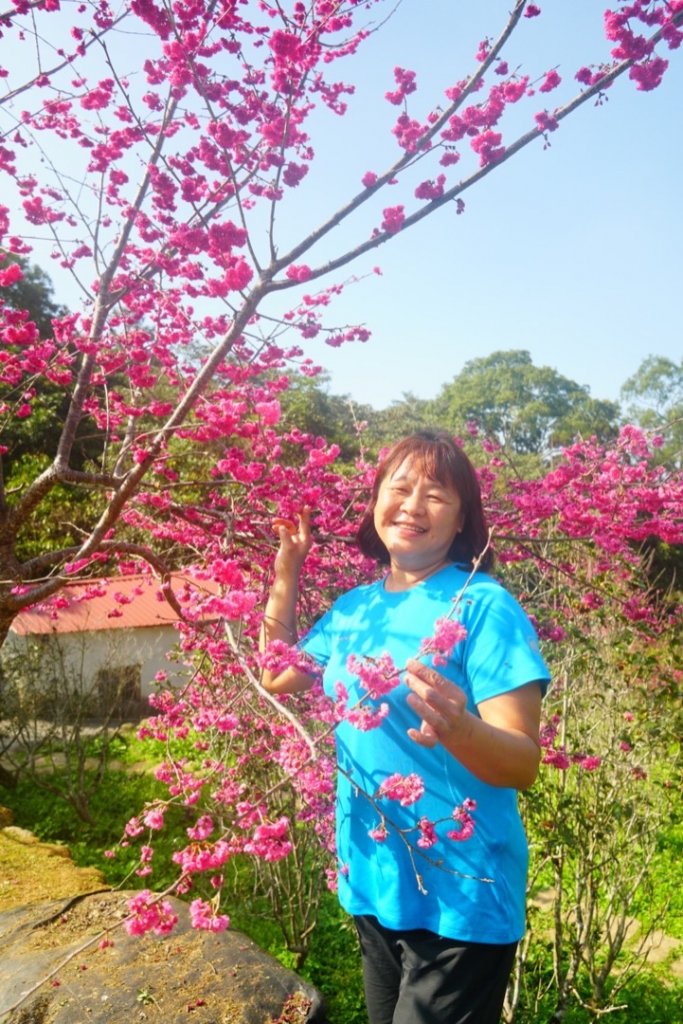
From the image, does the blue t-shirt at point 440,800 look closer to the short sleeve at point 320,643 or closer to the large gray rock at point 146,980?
the short sleeve at point 320,643

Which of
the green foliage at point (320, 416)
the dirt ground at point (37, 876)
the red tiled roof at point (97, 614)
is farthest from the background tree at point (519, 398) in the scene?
the dirt ground at point (37, 876)

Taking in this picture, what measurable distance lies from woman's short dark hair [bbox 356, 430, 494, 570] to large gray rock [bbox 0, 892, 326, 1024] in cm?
175

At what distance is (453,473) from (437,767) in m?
0.66

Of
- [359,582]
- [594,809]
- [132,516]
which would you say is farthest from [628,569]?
[132,516]

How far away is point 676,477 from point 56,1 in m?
3.81

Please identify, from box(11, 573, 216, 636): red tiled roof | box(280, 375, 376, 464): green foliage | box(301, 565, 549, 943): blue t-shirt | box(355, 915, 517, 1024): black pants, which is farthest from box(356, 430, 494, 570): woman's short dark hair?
box(280, 375, 376, 464): green foliage

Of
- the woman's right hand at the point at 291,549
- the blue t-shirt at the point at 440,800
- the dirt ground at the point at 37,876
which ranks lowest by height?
the dirt ground at the point at 37,876

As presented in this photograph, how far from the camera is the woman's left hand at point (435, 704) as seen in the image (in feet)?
3.67

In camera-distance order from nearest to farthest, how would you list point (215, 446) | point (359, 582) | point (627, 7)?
point (627, 7) → point (359, 582) → point (215, 446)

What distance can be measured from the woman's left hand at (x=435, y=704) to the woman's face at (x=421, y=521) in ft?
1.64

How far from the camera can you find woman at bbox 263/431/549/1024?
1.28 meters

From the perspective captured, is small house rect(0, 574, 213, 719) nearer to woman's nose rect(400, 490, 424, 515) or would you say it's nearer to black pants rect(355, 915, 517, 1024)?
woman's nose rect(400, 490, 424, 515)

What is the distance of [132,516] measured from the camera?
13.4 feet

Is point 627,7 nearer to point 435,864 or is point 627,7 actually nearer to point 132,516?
point 435,864
